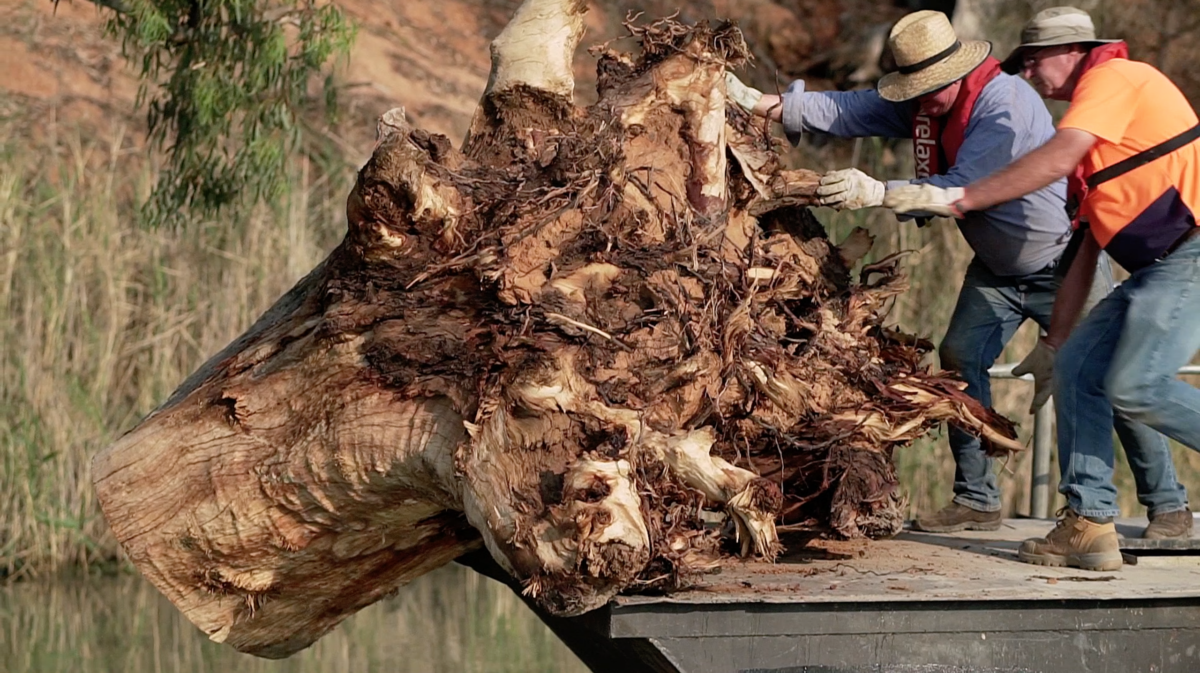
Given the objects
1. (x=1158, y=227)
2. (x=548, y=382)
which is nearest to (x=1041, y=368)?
Result: (x=1158, y=227)

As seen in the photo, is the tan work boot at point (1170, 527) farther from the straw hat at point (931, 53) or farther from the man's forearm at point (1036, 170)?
the straw hat at point (931, 53)

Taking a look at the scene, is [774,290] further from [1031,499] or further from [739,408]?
[1031,499]

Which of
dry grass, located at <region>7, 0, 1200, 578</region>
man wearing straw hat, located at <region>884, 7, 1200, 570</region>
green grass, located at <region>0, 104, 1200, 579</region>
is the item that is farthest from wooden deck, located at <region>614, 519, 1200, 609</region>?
dry grass, located at <region>7, 0, 1200, 578</region>

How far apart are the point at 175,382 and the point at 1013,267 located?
477 centimetres

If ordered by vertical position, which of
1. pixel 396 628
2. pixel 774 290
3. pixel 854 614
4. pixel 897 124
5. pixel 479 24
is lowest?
pixel 396 628

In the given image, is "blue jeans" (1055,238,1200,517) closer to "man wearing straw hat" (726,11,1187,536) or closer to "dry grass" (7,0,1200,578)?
"man wearing straw hat" (726,11,1187,536)

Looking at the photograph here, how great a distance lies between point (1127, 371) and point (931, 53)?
128 centimetres

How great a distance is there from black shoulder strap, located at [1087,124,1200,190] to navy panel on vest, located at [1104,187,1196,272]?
109 millimetres

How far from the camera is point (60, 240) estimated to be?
7914mm

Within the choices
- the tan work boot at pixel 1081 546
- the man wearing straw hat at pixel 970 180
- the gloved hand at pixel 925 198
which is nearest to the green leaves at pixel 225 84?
the man wearing straw hat at pixel 970 180

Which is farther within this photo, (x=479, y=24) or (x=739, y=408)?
(x=479, y=24)

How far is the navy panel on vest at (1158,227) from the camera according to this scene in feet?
14.1

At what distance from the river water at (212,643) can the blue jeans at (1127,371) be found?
335cm

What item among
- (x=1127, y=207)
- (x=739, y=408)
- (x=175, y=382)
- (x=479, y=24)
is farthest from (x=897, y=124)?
(x=479, y=24)
